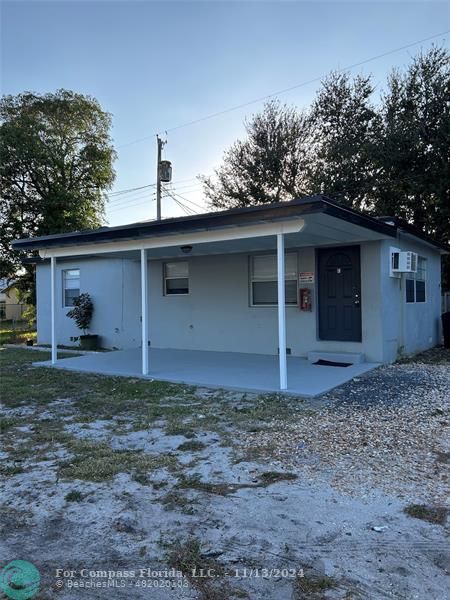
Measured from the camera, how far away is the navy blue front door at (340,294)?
347 inches

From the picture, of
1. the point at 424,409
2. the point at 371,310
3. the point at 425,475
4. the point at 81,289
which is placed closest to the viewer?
the point at 425,475

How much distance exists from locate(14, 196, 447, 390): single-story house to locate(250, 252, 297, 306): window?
23 mm

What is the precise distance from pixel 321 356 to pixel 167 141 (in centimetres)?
1384

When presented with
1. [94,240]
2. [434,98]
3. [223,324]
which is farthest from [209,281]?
[434,98]

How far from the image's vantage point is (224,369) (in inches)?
319

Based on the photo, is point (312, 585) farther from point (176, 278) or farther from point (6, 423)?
point (176, 278)

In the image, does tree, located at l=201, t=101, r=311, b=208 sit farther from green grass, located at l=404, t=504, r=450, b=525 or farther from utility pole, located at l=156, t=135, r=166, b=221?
green grass, located at l=404, t=504, r=450, b=525

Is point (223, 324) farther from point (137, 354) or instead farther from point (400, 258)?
point (400, 258)

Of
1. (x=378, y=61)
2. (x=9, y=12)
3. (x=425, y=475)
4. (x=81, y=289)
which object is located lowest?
(x=425, y=475)

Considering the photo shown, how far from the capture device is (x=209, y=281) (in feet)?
35.1

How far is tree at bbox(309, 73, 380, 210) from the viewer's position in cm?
1619

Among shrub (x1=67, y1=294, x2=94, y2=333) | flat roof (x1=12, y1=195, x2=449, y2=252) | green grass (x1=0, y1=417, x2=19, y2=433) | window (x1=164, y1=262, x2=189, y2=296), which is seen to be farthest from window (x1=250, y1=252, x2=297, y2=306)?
green grass (x1=0, y1=417, x2=19, y2=433)

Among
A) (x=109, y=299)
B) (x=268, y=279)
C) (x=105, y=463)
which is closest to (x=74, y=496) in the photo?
(x=105, y=463)

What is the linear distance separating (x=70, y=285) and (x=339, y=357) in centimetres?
850
